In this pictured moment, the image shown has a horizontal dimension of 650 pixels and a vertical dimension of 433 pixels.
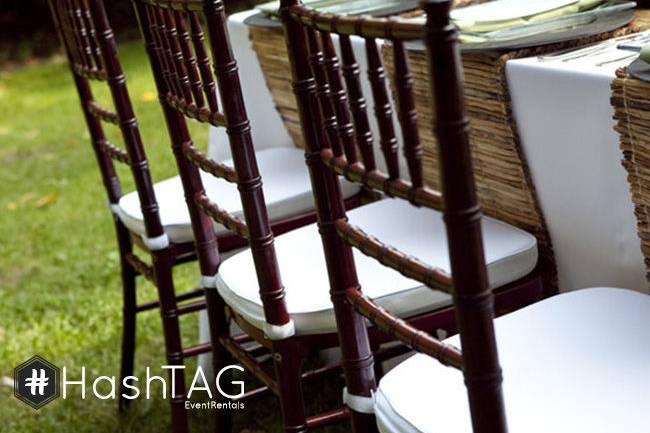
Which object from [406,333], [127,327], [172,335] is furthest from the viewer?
[127,327]

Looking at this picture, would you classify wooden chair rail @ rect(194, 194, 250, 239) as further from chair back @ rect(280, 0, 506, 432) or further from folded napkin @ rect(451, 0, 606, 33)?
folded napkin @ rect(451, 0, 606, 33)

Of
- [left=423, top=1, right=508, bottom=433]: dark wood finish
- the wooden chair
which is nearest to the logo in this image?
the wooden chair

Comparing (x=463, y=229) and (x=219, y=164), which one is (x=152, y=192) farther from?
(x=463, y=229)

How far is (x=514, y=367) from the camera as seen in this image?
148 centimetres

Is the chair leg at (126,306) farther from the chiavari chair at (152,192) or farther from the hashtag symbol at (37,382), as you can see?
the hashtag symbol at (37,382)

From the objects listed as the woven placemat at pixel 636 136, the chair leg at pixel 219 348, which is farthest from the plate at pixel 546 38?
the chair leg at pixel 219 348

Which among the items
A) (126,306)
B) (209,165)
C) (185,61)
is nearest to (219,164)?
(209,165)

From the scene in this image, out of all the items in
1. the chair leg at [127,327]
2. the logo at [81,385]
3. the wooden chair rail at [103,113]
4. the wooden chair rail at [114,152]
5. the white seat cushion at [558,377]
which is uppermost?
the wooden chair rail at [103,113]

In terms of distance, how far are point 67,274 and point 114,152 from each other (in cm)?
149

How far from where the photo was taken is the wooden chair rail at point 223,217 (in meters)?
1.83

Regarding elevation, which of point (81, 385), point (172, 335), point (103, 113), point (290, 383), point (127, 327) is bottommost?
point (81, 385)

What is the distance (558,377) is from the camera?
1.43 metres

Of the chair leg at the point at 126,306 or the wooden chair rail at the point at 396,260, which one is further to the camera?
the chair leg at the point at 126,306

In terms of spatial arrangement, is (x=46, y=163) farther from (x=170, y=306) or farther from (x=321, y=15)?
(x=321, y=15)
